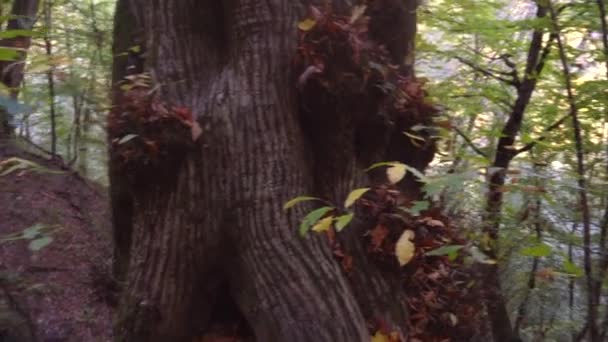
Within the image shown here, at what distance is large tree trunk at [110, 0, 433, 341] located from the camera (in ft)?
11.3

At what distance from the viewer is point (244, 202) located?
3562mm

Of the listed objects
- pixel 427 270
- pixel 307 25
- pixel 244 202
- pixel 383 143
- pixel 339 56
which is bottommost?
pixel 427 270

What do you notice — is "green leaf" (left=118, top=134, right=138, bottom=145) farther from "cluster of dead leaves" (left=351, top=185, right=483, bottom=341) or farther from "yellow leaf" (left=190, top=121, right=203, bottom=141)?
"cluster of dead leaves" (left=351, top=185, right=483, bottom=341)

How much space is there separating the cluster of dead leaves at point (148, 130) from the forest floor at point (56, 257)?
508 mm

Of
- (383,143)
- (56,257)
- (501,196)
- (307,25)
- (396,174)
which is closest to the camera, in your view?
(396,174)

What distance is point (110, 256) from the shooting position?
576 centimetres

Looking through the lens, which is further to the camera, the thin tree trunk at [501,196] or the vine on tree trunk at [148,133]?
the thin tree trunk at [501,196]

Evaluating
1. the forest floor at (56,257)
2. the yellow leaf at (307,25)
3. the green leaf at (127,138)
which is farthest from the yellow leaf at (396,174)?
the forest floor at (56,257)

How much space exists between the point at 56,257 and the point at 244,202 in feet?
10.6

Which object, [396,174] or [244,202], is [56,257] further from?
[396,174]

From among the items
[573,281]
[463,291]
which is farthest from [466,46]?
[463,291]

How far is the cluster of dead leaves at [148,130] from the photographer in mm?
3477

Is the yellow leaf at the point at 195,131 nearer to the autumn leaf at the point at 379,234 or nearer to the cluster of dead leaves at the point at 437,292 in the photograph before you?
the autumn leaf at the point at 379,234

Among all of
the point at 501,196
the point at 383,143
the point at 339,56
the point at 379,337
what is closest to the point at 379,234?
the point at 379,337
